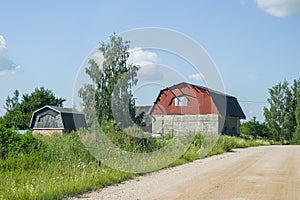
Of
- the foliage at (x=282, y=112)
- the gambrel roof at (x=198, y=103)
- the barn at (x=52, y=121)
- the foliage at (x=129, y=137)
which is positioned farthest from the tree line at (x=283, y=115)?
the foliage at (x=129, y=137)

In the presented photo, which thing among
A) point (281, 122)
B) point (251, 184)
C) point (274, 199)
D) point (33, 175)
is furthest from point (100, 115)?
point (281, 122)

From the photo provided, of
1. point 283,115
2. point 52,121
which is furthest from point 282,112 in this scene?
point 52,121

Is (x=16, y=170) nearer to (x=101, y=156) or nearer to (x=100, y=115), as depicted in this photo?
(x=101, y=156)

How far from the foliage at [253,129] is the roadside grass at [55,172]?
1576 inches

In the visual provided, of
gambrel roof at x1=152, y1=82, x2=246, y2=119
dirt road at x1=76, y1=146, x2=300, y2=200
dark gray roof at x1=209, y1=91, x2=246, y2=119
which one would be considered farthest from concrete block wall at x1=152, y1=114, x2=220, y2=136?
dirt road at x1=76, y1=146, x2=300, y2=200

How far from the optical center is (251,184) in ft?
37.5

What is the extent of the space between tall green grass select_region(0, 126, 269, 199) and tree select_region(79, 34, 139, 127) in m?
1.35

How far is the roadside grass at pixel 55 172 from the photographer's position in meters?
8.93

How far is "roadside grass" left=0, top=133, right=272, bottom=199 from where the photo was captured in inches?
351

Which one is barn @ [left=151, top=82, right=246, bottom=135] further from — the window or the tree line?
the tree line

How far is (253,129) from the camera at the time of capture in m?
58.4

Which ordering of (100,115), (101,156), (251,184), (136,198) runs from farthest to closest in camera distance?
(100,115) < (101,156) < (251,184) < (136,198)

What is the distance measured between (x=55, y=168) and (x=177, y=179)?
373 cm

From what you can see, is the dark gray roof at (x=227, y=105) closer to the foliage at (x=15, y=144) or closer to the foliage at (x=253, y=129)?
the foliage at (x=253, y=129)
